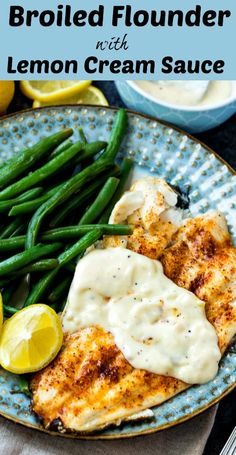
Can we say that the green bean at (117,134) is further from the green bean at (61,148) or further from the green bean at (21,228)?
the green bean at (21,228)

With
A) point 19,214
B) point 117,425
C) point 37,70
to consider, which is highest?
point 37,70

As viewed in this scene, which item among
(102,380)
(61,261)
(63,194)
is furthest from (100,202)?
(102,380)

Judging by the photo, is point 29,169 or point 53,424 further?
point 29,169

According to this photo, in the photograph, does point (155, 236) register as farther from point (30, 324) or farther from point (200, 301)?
point (30, 324)

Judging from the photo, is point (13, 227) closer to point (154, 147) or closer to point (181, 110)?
point (154, 147)

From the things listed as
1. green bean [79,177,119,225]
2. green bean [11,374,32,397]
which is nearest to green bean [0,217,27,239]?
green bean [79,177,119,225]

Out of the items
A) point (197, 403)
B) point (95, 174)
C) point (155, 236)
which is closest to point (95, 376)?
point (197, 403)
